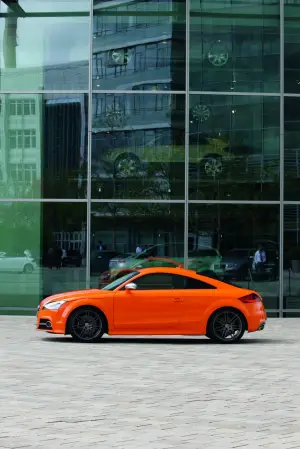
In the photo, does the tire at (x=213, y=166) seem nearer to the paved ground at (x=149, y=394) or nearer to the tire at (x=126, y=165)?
the tire at (x=126, y=165)

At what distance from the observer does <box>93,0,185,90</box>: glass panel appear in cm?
2433

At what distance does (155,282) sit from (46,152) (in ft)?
24.6

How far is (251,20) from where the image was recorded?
24.7 metres

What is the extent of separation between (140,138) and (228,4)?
4017mm

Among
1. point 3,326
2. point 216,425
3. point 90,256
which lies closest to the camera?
point 216,425

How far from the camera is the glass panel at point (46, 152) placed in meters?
24.3

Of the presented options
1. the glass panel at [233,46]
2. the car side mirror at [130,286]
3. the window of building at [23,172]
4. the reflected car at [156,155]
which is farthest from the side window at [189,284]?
the glass panel at [233,46]

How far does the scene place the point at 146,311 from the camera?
57.3ft

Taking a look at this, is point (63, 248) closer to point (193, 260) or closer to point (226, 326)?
point (193, 260)

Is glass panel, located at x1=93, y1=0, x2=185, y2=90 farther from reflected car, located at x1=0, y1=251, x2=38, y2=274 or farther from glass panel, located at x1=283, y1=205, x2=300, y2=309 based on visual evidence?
reflected car, located at x1=0, y1=251, x2=38, y2=274

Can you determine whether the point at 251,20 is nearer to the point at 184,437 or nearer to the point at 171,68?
the point at 171,68

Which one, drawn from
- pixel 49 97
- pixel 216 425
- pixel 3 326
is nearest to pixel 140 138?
pixel 49 97

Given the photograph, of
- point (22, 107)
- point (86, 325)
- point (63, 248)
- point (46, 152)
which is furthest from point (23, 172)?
point (86, 325)

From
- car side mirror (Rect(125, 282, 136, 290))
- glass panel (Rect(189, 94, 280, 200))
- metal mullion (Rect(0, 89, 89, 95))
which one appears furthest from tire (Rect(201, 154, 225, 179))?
car side mirror (Rect(125, 282, 136, 290))
